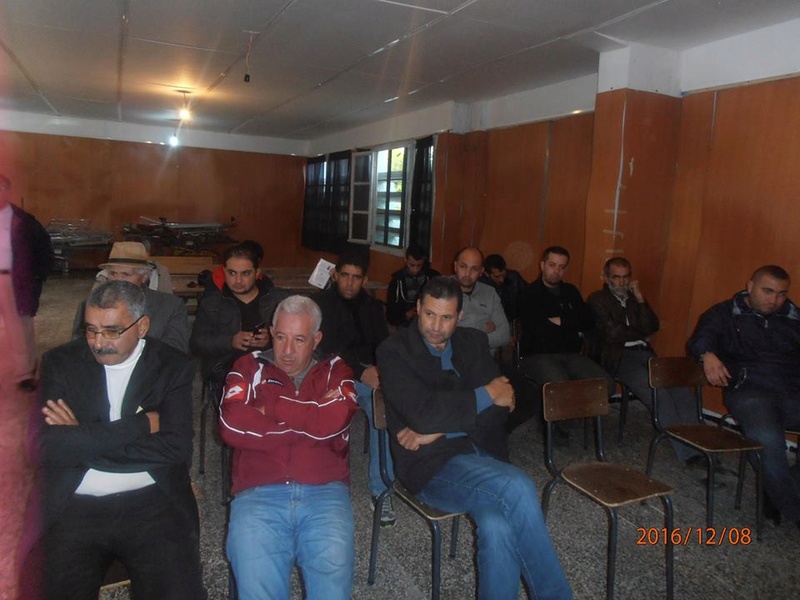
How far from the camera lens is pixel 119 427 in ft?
6.01

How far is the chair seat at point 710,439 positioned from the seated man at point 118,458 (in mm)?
2372

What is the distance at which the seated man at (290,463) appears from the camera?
5.85 feet

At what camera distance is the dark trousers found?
1.65 m

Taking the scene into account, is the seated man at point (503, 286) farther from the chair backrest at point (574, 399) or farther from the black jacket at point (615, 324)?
the chair backrest at point (574, 399)

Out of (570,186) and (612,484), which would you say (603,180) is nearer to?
(570,186)

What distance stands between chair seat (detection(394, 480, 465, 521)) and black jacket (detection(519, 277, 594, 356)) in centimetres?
209

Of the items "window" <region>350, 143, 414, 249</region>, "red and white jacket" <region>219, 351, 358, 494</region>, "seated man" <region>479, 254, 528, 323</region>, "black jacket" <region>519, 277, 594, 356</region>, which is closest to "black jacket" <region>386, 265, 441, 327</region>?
"seated man" <region>479, 254, 528, 323</region>

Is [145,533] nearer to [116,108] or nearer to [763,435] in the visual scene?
[763,435]

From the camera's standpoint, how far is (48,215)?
34.9 feet

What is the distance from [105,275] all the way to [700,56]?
180 inches

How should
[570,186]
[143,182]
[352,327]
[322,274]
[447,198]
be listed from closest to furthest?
[352,327] < [322,274] < [570,186] < [447,198] < [143,182]
